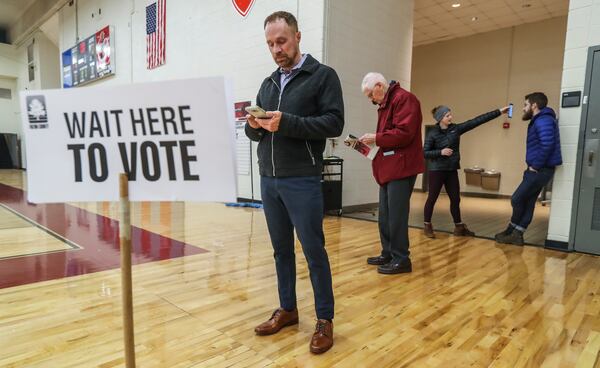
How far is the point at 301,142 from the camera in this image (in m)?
1.46

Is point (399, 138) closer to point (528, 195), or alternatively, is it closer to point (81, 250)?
point (528, 195)

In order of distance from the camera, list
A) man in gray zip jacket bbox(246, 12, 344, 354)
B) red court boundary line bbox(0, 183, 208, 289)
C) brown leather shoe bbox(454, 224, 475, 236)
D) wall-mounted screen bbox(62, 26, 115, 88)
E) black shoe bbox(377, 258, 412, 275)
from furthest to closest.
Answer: wall-mounted screen bbox(62, 26, 115, 88) → brown leather shoe bbox(454, 224, 475, 236) → black shoe bbox(377, 258, 412, 275) → red court boundary line bbox(0, 183, 208, 289) → man in gray zip jacket bbox(246, 12, 344, 354)

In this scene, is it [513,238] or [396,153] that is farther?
[513,238]

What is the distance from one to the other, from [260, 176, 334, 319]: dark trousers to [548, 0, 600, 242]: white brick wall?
2907 mm

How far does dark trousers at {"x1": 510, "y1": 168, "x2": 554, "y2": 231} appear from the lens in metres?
3.38

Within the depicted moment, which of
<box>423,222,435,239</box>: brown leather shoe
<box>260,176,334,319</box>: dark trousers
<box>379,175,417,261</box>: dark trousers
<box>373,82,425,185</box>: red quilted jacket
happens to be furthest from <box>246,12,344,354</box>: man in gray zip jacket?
<box>423,222,435,239</box>: brown leather shoe

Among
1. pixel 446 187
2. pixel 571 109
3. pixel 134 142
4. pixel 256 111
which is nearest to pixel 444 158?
pixel 446 187

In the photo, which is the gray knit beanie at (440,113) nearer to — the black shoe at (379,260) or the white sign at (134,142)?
the black shoe at (379,260)

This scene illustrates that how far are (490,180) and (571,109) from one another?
535 cm

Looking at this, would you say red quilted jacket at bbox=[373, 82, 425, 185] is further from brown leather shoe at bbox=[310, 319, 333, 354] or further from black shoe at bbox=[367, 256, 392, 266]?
brown leather shoe at bbox=[310, 319, 333, 354]

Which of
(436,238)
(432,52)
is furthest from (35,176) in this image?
(432,52)

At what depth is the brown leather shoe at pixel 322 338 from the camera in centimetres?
150

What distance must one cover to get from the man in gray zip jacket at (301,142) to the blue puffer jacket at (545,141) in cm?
271

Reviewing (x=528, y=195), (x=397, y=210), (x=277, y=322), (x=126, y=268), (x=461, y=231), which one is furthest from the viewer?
(x=461, y=231)
